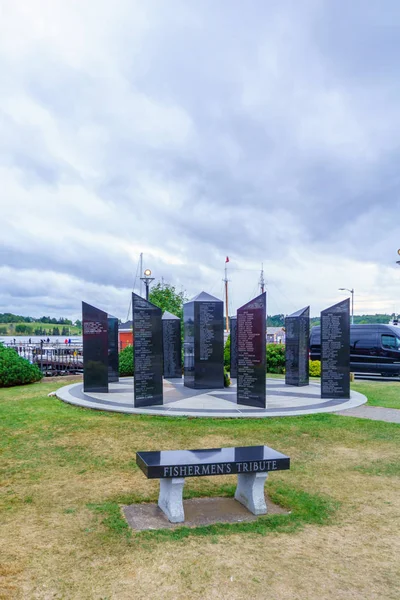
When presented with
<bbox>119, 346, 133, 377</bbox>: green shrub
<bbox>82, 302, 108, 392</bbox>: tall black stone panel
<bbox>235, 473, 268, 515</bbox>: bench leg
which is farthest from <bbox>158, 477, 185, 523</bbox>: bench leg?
<bbox>119, 346, 133, 377</bbox>: green shrub

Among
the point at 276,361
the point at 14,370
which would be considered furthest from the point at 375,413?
the point at 14,370

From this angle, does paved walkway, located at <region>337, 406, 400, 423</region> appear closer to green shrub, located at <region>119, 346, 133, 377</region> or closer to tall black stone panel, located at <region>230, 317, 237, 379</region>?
tall black stone panel, located at <region>230, 317, 237, 379</region>

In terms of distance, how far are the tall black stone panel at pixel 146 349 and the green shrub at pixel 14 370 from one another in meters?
5.76

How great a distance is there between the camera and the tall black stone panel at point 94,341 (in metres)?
12.2

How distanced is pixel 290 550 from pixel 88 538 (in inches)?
70.0

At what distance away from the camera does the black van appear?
18.8m

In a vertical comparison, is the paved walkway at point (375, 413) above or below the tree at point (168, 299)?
below

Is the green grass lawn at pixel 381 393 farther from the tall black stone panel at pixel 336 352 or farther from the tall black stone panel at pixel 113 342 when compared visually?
the tall black stone panel at pixel 113 342

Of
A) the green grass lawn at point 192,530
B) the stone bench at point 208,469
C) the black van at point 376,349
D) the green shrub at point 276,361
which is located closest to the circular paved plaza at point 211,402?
the green grass lawn at point 192,530

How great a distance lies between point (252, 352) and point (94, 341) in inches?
162

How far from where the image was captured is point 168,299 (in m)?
31.9

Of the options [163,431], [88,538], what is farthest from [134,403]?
[88,538]

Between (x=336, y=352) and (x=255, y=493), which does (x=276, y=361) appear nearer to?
(x=336, y=352)

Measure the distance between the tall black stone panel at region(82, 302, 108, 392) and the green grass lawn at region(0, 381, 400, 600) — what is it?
12.3 ft
